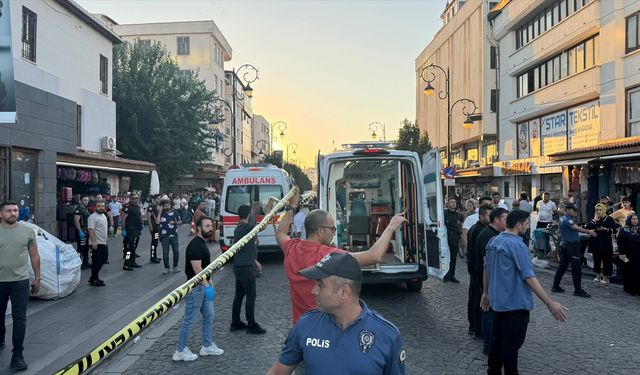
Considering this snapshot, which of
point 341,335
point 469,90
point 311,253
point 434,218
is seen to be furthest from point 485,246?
point 469,90

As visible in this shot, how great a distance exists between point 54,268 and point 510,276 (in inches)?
298

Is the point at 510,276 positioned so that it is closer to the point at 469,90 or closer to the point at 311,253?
the point at 311,253

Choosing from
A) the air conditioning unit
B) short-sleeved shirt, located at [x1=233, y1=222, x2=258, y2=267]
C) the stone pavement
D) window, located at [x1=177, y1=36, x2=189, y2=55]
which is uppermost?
window, located at [x1=177, y1=36, x2=189, y2=55]

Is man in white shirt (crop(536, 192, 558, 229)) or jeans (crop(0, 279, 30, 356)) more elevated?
man in white shirt (crop(536, 192, 558, 229))

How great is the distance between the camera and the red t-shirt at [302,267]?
344cm

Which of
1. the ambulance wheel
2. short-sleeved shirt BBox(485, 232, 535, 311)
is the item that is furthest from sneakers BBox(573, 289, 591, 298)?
short-sleeved shirt BBox(485, 232, 535, 311)

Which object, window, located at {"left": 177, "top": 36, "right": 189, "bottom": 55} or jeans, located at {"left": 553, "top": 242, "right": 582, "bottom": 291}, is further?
window, located at {"left": 177, "top": 36, "right": 189, "bottom": 55}

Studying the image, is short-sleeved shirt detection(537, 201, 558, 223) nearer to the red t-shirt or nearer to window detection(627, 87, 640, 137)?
window detection(627, 87, 640, 137)

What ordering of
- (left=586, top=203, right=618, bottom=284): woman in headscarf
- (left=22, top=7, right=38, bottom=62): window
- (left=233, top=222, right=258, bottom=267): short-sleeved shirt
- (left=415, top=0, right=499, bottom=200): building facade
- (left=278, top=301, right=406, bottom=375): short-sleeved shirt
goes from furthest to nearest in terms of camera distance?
(left=415, top=0, right=499, bottom=200): building facade → (left=22, top=7, right=38, bottom=62): window → (left=586, top=203, right=618, bottom=284): woman in headscarf → (left=233, top=222, right=258, bottom=267): short-sleeved shirt → (left=278, top=301, right=406, bottom=375): short-sleeved shirt

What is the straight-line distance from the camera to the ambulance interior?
31.6 feet

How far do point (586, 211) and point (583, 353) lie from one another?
52.4 feet

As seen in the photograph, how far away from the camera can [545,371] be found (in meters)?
5.13

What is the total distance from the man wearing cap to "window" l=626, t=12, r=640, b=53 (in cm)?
2079

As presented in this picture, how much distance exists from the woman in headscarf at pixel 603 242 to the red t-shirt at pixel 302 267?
868 cm
